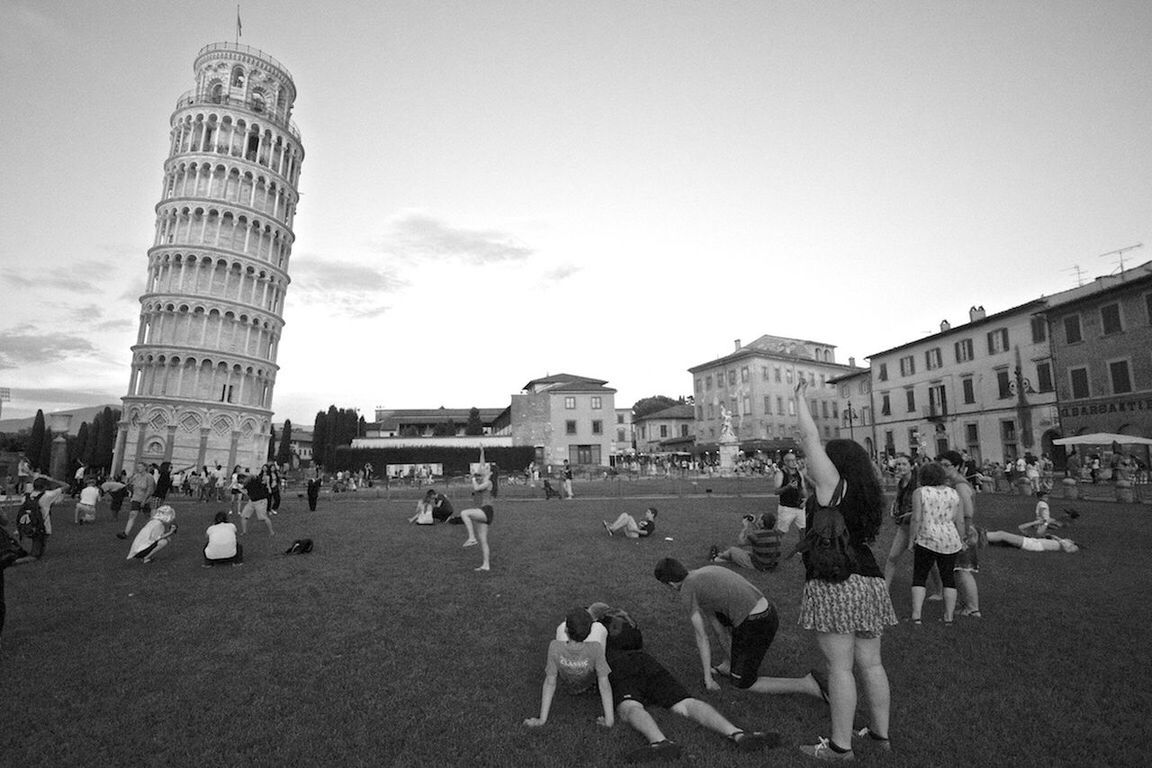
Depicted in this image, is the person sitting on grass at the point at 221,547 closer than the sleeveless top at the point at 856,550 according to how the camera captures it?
No

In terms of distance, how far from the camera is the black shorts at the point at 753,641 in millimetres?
4879

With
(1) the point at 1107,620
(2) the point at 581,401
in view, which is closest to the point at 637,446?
(2) the point at 581,401

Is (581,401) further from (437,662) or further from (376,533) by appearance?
(437,662)

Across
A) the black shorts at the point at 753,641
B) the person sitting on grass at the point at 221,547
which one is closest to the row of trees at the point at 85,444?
the person sitting on grass at the point at 221,547

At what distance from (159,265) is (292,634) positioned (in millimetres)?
64547

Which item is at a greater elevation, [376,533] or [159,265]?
A: [159,265]

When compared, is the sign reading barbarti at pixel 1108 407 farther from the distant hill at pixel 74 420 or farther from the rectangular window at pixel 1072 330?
Result: the distant hill at pixel 74 420

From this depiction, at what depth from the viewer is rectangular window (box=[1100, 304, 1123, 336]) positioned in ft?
109

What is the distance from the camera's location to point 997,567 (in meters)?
9.59

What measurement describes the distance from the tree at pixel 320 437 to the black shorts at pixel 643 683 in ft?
213

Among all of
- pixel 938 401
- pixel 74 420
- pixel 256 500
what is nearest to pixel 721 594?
pixel 256 500

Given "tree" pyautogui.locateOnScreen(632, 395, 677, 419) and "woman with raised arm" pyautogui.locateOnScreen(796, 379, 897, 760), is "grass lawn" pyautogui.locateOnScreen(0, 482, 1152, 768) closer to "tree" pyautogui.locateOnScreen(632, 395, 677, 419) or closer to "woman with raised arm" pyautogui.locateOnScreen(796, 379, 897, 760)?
"woman with raised arm" pyautogui.locateOnScreen(796, 379, 897, 760)

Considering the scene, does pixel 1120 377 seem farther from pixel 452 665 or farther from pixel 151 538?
pixel 151 538

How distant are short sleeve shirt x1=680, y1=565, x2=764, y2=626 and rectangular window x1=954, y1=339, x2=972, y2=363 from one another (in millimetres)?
48428
